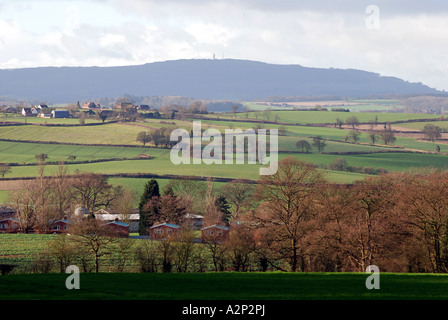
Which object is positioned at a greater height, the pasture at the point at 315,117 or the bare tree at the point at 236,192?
the pasture at the point at 315,117

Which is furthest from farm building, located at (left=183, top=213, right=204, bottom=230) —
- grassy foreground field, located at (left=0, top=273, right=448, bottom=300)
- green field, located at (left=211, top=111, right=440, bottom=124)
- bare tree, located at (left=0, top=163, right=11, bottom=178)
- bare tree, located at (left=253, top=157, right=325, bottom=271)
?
green field, located at (left=211, top=111, right=440, bottom=124)

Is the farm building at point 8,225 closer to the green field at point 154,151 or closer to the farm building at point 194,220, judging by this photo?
the green field at point 154,151

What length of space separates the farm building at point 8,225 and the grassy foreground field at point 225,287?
53.4 m

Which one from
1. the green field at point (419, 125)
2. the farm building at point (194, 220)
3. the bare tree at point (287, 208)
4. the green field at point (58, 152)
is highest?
the green field at point (419, 125)

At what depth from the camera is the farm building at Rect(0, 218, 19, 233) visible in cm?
7688

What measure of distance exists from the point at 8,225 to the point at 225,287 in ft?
199

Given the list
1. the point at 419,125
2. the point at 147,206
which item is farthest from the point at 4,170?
the point at 419,125

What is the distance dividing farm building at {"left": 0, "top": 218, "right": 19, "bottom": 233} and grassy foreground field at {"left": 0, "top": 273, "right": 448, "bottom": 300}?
5340 centimetres

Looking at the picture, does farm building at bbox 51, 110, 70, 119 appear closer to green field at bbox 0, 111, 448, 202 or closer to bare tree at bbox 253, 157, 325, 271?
green field at bbox 0, 111, 448, 202

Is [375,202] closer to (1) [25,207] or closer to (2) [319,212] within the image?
(2) [319,212]

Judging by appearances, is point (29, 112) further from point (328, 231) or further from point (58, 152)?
point (328, 231)

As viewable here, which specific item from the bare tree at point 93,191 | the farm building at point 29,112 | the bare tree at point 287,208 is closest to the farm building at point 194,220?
the bare tree at point 93,191

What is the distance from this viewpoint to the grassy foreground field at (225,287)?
68.3ft

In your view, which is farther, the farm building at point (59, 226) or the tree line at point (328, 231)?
the farm building at point (59, 226)
